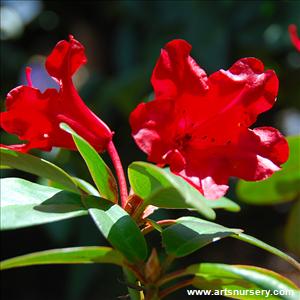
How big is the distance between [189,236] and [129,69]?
1.59 m

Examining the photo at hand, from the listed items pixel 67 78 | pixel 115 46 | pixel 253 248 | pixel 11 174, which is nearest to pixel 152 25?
pixel 115 46

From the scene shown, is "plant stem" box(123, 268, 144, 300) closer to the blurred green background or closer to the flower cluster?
the flower cluster

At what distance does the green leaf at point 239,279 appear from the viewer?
26.5 inches

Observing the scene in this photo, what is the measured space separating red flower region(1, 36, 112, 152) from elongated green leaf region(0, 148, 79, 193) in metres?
0.04

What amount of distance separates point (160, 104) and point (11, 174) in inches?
56.2

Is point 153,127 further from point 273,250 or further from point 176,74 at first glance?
point 273,250

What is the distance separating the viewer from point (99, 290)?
2.15 meters

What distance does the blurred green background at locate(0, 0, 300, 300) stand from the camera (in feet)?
6.97

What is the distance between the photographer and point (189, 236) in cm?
73

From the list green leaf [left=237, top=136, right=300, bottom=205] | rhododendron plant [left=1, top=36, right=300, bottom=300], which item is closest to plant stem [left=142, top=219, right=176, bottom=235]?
rhododendron plant [left=1, top=36, right=300, bottom=300]

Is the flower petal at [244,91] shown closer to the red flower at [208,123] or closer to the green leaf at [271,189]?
the red flower at [208,123]

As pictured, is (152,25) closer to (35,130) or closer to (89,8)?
(89,8)

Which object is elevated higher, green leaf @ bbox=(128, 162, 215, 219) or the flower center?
the flower center

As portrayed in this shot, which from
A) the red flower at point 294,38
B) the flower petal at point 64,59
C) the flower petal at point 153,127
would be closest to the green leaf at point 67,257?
the flower petal at point 153,127
